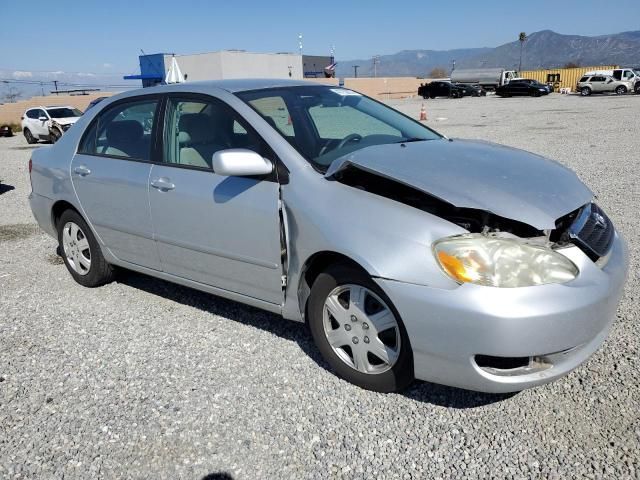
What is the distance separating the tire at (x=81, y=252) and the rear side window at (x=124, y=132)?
2.02 ft

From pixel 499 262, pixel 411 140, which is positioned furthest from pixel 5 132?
pixel 499 262

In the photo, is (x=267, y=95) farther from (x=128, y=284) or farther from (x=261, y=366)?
(x=128, y=284)

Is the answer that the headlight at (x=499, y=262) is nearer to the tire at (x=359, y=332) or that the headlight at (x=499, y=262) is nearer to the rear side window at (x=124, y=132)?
the tire at (x=359, y=332)

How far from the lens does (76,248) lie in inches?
181

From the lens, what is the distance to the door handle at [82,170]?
4195mm

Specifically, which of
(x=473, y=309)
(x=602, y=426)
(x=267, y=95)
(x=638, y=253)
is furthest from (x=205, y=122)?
(x=638, y=253)

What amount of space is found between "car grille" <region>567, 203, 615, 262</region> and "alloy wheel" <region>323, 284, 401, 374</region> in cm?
99

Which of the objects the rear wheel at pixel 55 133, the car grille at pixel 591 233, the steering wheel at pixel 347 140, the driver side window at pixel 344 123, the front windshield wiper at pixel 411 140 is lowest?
the rear wheel at pixel 55 133

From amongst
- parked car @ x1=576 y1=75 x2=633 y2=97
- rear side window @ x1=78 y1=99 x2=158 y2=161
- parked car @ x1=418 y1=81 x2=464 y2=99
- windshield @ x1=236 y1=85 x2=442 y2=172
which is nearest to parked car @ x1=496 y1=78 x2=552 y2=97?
parked car @ x1=576 y1=75 x2=633 y2=97

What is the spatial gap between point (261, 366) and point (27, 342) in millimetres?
1732

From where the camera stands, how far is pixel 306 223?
290 cm

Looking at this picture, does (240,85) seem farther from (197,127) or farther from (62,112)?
(62,112)

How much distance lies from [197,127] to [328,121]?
3.19 feet

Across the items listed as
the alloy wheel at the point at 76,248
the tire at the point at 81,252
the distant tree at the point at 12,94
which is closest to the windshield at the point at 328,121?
the tire at the point at 81,252
